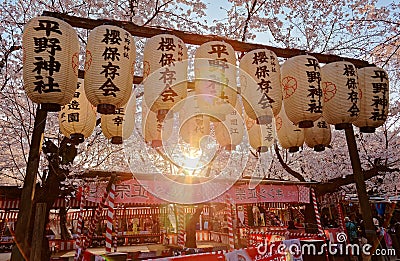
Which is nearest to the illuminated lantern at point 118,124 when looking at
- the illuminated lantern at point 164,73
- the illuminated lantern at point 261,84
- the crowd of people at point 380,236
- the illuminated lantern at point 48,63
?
the illuminated lantern at point 164,73

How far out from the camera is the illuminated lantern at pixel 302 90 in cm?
566

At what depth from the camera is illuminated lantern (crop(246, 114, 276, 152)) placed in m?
6.68

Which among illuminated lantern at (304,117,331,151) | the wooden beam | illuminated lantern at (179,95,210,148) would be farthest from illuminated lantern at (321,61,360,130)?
illuminated lantern at (179,95,210,148)

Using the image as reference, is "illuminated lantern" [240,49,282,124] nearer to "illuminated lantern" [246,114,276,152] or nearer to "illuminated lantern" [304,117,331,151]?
"illuminated lantern" [246,114,276,152]

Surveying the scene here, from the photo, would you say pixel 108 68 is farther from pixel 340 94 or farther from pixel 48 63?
pixel 340 94

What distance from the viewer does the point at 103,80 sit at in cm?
484

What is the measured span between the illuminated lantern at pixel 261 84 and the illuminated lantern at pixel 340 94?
1105 millimetres

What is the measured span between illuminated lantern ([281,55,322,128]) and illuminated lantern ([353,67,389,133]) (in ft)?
4.62

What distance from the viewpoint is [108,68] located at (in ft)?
16.1

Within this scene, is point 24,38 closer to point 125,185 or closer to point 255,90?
point 255,90

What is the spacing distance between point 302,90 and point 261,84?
2.56ft

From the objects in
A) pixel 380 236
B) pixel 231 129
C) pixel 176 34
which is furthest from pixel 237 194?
pixel 176 34

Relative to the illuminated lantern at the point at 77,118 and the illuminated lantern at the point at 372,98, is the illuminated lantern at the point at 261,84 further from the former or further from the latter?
the illuminated lantern at the point at 77,118

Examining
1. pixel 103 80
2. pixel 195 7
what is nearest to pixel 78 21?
pixel 103 80
